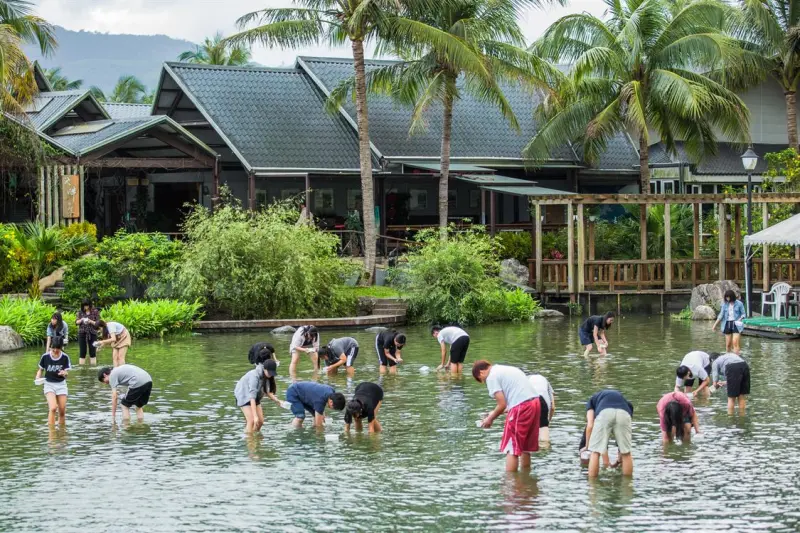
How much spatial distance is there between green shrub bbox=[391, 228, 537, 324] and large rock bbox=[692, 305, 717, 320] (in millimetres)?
5121

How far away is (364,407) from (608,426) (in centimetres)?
403

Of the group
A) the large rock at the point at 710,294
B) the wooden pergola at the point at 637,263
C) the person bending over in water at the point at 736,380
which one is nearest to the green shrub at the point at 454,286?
the wooden pergola at the point at 637,263

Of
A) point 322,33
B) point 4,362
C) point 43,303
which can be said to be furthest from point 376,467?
point 322,33

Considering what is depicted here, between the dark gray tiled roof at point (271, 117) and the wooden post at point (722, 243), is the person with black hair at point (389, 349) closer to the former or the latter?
the wooden post at point (722, 243)

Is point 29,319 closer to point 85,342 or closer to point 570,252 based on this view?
point 85,342

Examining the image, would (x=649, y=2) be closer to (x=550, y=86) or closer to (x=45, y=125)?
(x=550, y=86)

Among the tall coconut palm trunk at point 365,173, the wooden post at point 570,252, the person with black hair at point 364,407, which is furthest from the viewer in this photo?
the tall coconut palm trunk at point 365,173

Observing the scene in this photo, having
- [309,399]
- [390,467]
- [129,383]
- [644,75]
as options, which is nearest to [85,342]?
[129,383]

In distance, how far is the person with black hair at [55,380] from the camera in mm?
17750

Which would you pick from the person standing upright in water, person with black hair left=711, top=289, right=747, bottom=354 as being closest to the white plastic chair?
person with black hair left=711, top=289, right=747, bottom=354

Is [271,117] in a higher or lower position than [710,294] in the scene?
higher

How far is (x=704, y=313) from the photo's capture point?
110 ft

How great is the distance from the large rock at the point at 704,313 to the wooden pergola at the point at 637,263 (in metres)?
2.50

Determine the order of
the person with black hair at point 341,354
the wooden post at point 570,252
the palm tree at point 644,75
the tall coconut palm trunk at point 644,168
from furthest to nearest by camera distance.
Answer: the tall coconut palm trunk at point 644,168 < the palm tree at point 644,75 < the wooden post at point 570,252 < the person with black hair at point 341,354
